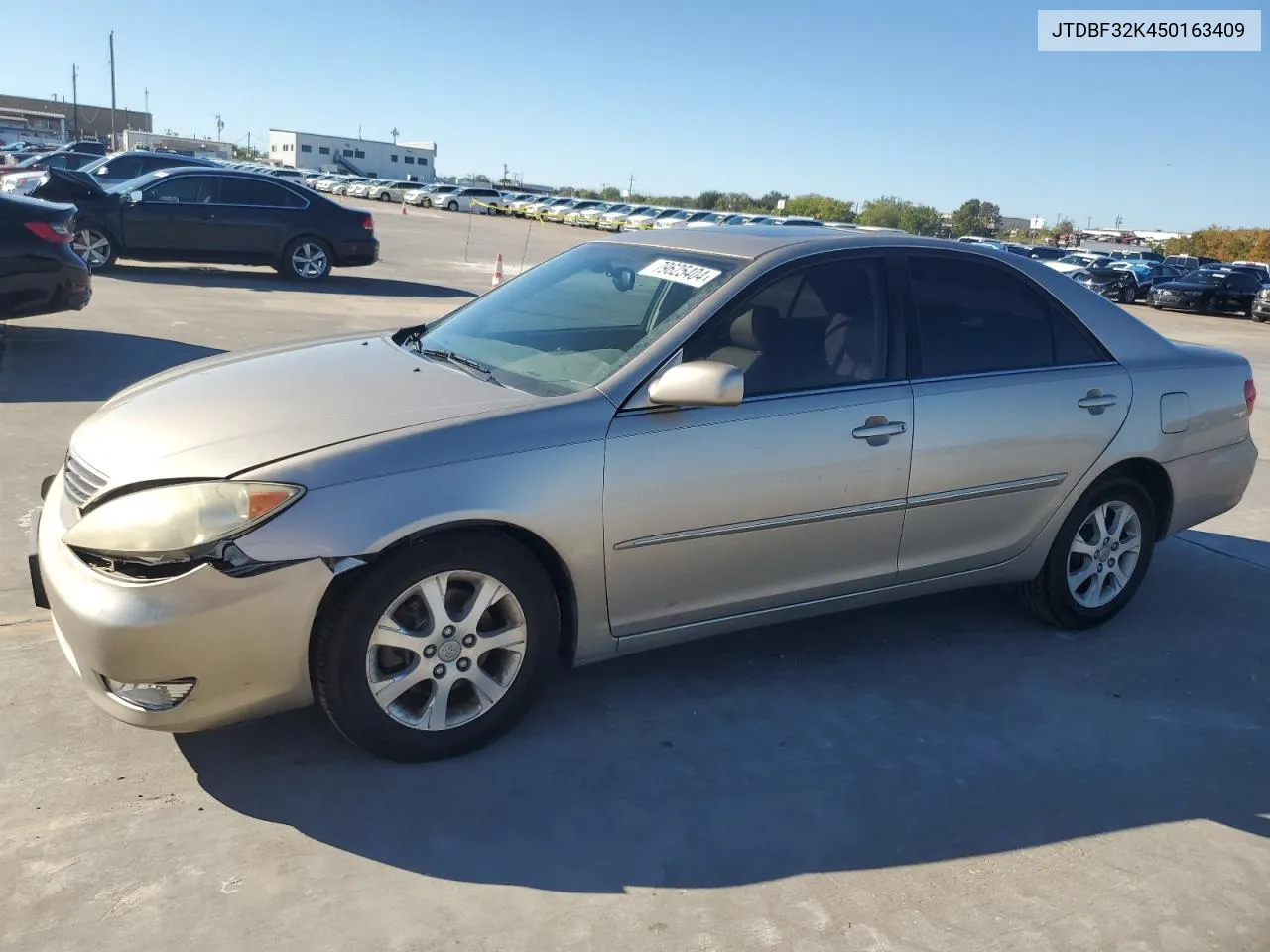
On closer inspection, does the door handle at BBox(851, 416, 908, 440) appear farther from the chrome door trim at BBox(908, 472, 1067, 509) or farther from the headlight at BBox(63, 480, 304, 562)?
the headlight at BBox(63, 480, 304, 562)

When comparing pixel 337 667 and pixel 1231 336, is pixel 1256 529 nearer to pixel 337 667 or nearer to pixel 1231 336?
pixel 337 667

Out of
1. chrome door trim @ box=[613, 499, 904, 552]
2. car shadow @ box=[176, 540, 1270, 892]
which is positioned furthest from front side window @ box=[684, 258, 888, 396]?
car shadow @ box=[176, 540, 1270, 892]

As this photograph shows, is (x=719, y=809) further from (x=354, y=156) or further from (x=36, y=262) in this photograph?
(x=354, y=156)

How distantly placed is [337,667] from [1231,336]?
75.5 ft

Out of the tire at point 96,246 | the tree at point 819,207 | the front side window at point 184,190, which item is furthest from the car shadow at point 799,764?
the tree at point 819,207

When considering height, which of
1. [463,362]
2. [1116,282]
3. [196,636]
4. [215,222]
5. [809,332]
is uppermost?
[215,222]

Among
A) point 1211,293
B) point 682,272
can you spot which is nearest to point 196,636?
point 682,272

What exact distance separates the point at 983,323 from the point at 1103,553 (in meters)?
1.20

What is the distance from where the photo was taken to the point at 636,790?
3.25 meters

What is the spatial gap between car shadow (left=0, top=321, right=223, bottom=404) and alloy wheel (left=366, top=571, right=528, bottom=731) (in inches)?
209

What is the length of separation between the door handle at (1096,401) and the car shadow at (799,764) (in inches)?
39.3

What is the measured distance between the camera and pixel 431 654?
3205mm

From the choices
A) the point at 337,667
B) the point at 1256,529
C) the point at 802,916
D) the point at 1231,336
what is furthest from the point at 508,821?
the point at 1231,336

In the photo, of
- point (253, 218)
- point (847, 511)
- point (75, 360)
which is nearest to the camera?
point (847, 511)
